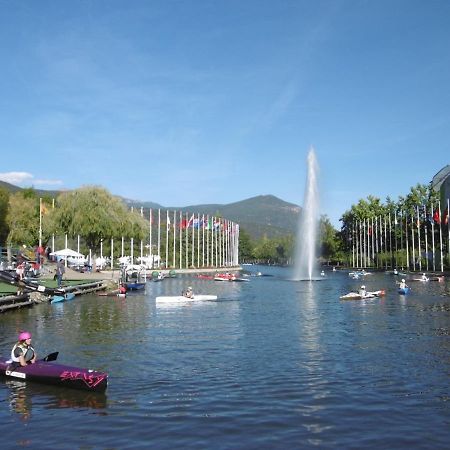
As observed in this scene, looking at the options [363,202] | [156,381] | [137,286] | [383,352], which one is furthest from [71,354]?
[363,202]

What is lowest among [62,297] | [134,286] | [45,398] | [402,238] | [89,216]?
[45,398]

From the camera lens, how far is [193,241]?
A: 14662cm

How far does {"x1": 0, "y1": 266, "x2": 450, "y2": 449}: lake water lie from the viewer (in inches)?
603

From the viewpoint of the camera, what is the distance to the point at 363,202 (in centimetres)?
17600

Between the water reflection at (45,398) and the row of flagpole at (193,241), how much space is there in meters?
98.5

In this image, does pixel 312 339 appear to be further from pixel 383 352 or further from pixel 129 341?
pixel 129 341

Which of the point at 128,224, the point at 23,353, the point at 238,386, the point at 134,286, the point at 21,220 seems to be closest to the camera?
the point at 238,386

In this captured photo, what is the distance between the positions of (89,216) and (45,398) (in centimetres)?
6889

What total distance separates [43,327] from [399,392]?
23701 mm

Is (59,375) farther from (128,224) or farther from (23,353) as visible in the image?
(128,224)

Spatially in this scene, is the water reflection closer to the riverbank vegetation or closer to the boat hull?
the boat hull

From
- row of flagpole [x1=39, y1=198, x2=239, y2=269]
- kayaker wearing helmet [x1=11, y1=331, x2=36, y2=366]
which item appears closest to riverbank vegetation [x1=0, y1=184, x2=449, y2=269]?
row of flagpole [x1=39, y1=198, x2=239, y2=269]

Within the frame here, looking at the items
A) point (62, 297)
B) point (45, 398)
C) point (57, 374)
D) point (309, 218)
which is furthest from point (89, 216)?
point (45, 398)

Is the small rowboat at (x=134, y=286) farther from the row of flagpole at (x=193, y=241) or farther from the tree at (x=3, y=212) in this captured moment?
the row of flagpole at (x=193, y=241)
